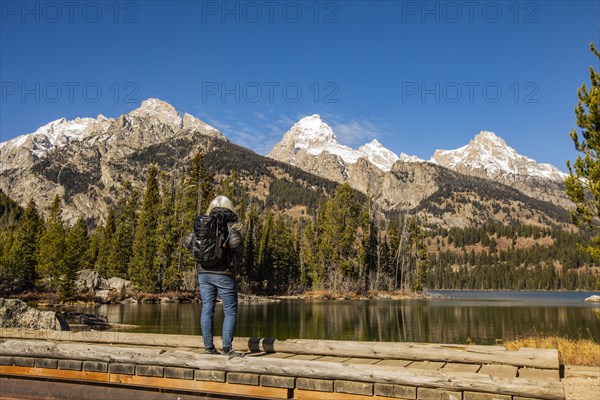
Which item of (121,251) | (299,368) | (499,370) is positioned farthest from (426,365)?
(121,251)

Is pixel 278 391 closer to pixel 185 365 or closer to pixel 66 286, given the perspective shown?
pixel 185 365

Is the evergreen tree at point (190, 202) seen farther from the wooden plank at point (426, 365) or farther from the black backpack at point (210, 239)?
the wooden plank at point (426, 365)

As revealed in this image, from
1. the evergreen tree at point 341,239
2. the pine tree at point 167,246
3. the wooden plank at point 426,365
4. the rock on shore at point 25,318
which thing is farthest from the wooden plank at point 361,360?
the evergreen tree at point 341,239

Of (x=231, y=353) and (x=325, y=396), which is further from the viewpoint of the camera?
(x=231, y=353)

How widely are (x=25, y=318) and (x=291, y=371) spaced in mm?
20658

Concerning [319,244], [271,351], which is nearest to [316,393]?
[271,351]

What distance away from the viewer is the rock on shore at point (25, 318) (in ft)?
75.7

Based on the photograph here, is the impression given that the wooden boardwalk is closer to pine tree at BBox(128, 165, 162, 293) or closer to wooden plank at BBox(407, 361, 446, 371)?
wooden plank at BBox(407, 361, 446, 371)

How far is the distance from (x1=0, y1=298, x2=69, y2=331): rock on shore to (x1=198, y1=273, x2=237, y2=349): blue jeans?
17514 mm

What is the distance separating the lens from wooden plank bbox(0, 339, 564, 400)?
19.9 feet

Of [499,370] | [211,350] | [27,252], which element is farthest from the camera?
[27,252]

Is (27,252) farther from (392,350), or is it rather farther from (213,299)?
(392,350)

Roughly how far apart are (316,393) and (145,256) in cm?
7044

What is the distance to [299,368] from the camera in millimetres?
7262
